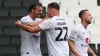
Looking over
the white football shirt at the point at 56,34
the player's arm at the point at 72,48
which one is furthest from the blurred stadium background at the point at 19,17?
the white football shirt at the point at 56,34

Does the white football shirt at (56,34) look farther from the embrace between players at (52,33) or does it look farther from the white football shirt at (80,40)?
the white football shirt at (80,40)

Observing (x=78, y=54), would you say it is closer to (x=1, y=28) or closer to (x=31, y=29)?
(x=31, y=29)

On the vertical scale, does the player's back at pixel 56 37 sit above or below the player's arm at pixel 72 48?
above

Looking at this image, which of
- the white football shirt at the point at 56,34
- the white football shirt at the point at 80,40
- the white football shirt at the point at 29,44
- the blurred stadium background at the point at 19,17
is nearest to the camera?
the white football shirt at the point at 56,34

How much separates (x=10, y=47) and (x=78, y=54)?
249 centimetres

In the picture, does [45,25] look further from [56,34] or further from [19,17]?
[19,17]

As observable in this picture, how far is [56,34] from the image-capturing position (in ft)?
13.9

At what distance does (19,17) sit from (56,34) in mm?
3133

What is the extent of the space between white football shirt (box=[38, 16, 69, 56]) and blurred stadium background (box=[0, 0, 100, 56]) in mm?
2614

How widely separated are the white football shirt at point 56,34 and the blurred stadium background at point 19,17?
261 cm

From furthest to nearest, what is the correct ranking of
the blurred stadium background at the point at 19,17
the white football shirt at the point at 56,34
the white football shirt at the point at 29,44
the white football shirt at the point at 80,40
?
the blurred stadium background at the point at 19,17 → the white football shirt at the point at 80,40 → the white football shirt at the point at 29,44 → the white football shirt at the point at 56,34

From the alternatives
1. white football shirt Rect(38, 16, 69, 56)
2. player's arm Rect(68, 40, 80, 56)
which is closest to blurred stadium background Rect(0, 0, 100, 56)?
player's arm Rect(68, 40, 80, 56)

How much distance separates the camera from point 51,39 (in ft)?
13.9

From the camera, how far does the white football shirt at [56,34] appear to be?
4223 millimetres
